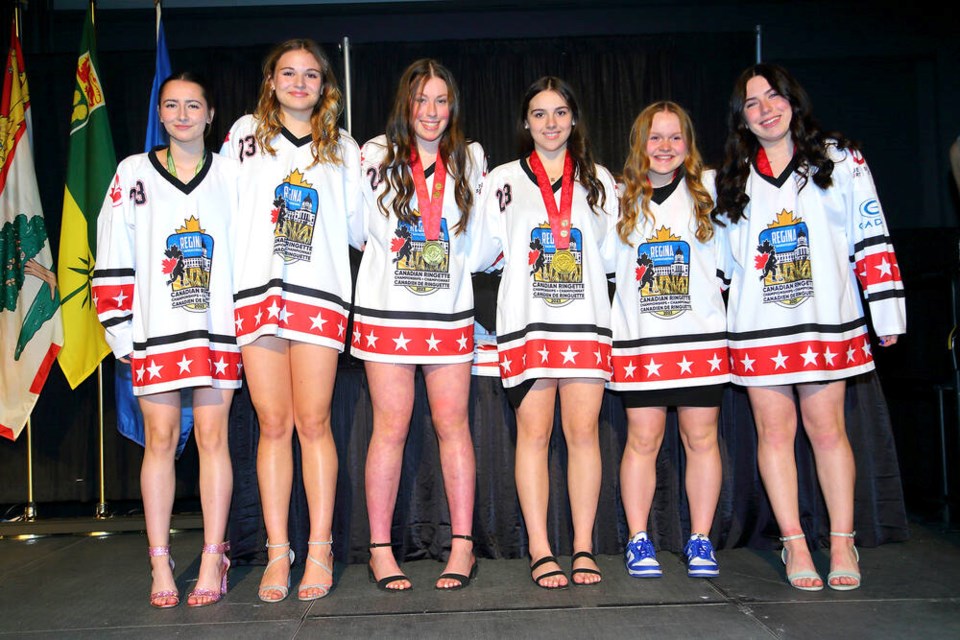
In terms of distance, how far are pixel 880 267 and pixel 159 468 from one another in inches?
97.5

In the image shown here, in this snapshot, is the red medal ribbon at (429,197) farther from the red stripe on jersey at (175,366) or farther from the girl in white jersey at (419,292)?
the red stripe on jersey at (175,366)

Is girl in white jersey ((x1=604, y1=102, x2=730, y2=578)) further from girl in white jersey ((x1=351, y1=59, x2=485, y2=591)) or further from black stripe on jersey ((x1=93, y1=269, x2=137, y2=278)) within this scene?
black stripe on jersey ((x1=93, y1=269, x2=137, y2=278))

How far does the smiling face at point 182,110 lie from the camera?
2.74 meters

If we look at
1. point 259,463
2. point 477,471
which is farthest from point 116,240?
point 477,471

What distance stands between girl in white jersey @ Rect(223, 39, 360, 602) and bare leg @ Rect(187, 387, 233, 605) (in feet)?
0.42

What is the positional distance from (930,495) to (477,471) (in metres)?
2.36

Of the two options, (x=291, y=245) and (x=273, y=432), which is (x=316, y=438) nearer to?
(x=273, y=432)

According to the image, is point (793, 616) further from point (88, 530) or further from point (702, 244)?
point (88, 530)

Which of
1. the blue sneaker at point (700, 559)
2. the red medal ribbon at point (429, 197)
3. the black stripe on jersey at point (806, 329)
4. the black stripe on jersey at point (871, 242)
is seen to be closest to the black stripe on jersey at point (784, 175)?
the black stripe on jersey at point (871, 242)

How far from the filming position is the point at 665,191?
9.55ft

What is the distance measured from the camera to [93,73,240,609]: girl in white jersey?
2666 millimetres

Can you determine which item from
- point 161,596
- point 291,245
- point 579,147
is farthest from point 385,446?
point 579,147

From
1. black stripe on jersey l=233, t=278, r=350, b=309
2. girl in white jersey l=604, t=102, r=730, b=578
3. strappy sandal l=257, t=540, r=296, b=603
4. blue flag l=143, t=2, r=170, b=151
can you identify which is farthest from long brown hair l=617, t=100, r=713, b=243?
blue flag l=143, t=2, r=170, b=151

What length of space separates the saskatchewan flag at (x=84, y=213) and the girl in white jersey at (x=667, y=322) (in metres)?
2.76
